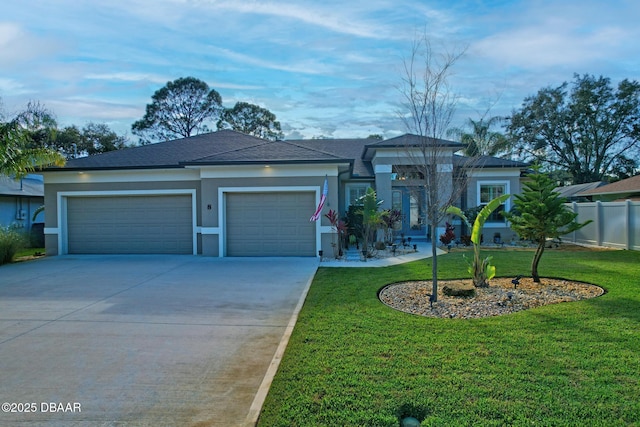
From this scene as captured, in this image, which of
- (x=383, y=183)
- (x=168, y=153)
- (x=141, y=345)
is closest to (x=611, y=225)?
(x=383, y=183)

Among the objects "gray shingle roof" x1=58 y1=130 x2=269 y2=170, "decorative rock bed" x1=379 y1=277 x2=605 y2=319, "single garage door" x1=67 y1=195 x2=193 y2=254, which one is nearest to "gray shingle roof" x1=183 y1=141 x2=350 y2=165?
"gray shingle roof" x1=58 y1=130 x2=269 y2=170

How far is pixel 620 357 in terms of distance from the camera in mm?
4125

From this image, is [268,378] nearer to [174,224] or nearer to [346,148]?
[174,224]

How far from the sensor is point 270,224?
1317 centimetres

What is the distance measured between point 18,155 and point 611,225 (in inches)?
864

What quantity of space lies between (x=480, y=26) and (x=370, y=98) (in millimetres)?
2945

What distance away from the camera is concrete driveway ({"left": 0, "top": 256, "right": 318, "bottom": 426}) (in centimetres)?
343

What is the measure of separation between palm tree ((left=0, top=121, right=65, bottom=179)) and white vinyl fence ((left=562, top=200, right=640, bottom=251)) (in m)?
19.4

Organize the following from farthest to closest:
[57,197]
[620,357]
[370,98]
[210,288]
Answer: [57,197] → [370,98] → [210,288] → [620,357]

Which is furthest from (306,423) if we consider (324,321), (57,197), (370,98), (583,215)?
(583,215)

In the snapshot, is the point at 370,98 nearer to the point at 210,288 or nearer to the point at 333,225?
the point at 333,225

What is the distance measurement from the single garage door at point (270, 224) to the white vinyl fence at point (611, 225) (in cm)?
993

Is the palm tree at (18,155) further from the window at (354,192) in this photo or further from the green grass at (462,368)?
the green grass at (462,368)

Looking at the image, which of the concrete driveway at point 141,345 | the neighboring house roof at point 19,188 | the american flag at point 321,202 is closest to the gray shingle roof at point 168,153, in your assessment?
the american flag at point 321,202
